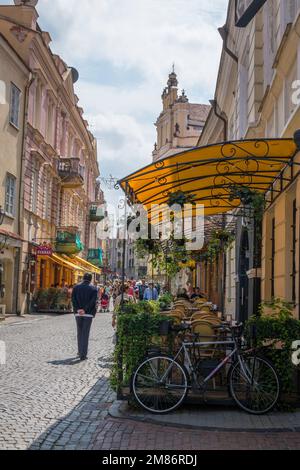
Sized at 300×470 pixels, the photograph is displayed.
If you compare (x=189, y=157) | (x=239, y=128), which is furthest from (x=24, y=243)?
(x=189, y=157)

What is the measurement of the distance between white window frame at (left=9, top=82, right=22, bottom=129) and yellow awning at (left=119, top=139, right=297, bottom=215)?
13.5 meters

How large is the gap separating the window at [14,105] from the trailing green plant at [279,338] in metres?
18.4

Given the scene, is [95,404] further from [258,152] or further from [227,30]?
[227,30]

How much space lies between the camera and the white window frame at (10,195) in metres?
23.4

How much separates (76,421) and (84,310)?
547 centimetres

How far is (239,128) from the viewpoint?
16.5m

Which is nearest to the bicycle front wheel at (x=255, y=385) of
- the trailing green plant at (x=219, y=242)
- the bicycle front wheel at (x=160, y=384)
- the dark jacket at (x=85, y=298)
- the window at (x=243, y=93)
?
the bicycle front wheel at (x=160, y=384)

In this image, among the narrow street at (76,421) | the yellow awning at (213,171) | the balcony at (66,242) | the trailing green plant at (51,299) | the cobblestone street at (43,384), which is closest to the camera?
the narrow street at (76,421)

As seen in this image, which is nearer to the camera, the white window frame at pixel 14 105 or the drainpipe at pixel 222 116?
the drainpipe at pixel 222 116

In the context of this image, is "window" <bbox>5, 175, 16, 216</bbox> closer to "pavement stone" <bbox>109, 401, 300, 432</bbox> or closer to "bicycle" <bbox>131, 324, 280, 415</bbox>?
"pavement stone" <bbox>109, 401, 300, 432</bbox>

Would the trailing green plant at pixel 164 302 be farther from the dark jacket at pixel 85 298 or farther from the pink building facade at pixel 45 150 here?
the pink building facade at pixel 45 150

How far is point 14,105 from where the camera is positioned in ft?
78.7

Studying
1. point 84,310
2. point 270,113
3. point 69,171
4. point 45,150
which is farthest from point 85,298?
point 69,171

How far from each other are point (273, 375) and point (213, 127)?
63.7 feet
